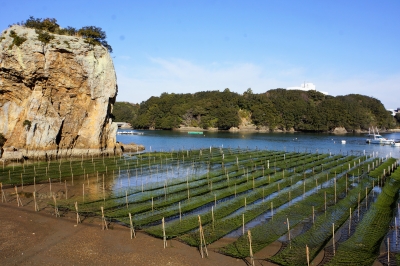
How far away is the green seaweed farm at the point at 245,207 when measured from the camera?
14344 mm

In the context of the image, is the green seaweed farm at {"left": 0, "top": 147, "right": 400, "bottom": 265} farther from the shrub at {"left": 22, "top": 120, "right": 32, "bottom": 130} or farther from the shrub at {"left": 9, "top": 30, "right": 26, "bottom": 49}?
the shrub at {"left": 9, "top": 30, "right": 26, "bottom": 49}

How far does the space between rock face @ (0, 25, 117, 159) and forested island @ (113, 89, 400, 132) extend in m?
96.5

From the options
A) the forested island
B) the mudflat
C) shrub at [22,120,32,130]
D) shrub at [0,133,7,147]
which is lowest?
the mudflat

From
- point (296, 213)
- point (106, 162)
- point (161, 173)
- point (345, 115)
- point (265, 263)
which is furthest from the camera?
point (345, 115)

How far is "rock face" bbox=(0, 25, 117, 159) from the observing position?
4197 centimetres

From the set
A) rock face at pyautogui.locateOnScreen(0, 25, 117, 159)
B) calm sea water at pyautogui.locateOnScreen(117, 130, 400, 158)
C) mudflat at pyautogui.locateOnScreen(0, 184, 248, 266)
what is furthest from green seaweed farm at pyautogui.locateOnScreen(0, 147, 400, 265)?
calm sea water at pyautogui.locateOnScreen(117, 130, 400, 158)

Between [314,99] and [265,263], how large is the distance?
513ft

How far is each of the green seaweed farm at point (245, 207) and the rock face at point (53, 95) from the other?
7.43 m

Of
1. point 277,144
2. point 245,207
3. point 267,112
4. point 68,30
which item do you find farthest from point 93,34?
point 267,112

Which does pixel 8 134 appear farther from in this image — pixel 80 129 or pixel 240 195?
pixel 240 195

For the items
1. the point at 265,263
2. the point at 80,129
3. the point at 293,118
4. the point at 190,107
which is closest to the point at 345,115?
the point at 293,118

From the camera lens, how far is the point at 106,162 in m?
42.1

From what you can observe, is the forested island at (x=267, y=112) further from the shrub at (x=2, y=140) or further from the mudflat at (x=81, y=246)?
the mudflat at (x=81, y=246)

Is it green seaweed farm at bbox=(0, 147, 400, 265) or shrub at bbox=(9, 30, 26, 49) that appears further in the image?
shrub at bbox=(9, 30, 26, 49)
